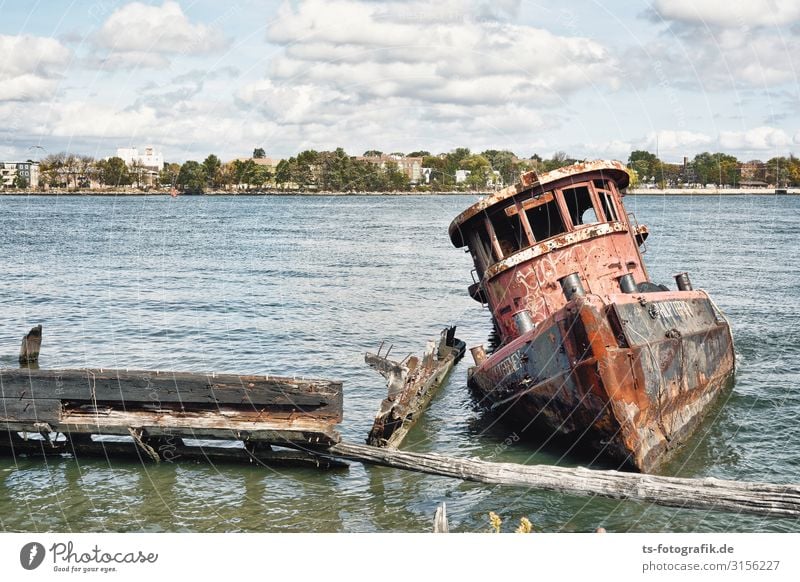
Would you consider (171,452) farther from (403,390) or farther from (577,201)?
(577,201)

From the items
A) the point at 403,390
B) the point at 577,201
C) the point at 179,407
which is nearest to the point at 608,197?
the point at 577,201

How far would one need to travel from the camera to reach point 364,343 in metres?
27.5

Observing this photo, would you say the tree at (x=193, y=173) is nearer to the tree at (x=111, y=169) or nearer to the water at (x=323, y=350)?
the tree at (x=111, y=169)

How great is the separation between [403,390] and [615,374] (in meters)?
4.38

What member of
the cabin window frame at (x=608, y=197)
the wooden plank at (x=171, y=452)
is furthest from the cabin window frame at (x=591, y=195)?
the wooden plank at (x=171, y=452)

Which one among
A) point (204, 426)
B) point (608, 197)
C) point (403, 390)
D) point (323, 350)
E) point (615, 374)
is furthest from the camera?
Result: point (323, 350)

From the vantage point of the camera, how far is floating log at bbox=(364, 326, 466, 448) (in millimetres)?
15164

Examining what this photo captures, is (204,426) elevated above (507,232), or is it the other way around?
(507,232)

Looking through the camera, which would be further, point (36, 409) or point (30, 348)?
point (30, 348)

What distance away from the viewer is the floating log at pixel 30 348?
923 inches

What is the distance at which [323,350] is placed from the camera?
26234 mm

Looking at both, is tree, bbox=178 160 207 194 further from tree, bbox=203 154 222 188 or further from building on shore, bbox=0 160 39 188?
building on shore, bbox=0 160 39 188

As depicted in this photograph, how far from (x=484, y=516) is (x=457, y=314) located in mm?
21173

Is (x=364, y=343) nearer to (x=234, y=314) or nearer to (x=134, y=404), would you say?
(x=234, y=314)
